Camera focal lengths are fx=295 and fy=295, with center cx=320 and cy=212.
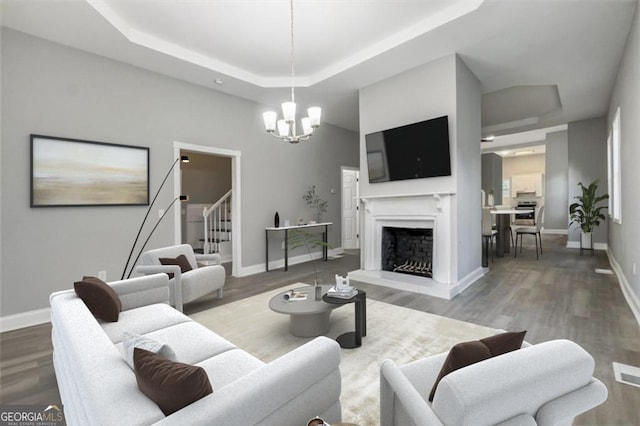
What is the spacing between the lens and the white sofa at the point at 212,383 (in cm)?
97

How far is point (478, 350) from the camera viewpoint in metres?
1.12

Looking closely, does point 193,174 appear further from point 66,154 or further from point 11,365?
point 11,365

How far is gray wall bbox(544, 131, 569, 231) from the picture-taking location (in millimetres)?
9430

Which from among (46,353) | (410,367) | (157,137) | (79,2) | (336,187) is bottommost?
(46,353)

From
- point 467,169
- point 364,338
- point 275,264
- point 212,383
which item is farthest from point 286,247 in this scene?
point 212,383

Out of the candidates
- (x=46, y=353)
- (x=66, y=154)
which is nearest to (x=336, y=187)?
(x=66, y=154)

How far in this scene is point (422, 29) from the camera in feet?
11.5

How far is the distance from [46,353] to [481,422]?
3.49 metres

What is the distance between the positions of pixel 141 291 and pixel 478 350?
8.66ft

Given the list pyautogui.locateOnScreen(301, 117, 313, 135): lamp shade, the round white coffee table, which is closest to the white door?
pyautogui.locateOnScreen(301, 117, 313, 135): lamp shade

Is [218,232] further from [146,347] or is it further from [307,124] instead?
[146,347]

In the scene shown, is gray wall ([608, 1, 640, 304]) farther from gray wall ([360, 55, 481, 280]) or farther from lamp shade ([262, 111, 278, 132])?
lamp shade ([262, 111, 278, 132])

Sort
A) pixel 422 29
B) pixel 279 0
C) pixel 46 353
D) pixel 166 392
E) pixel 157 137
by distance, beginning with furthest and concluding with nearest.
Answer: pixel 157 137 → pixel 422 29 → pixel 279 0 → pixel 46 353 → pixel 166 392

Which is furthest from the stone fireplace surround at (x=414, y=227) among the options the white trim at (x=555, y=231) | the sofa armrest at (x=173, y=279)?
the white trim at (x=555, y=231)
